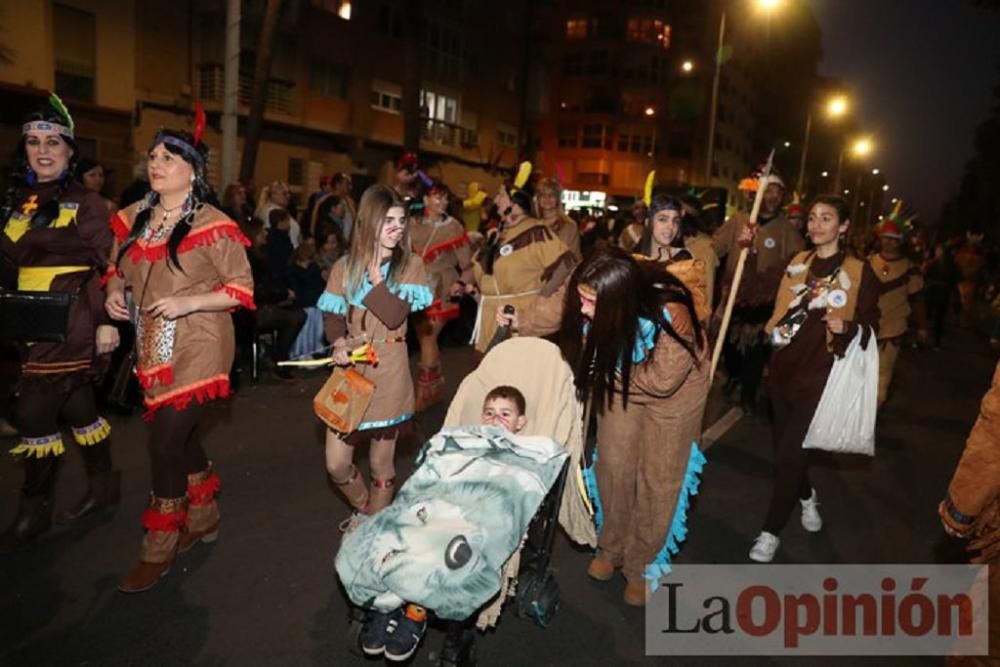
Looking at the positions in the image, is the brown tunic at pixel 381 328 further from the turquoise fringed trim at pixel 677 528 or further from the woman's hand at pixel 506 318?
the turquoise fringed trim at pixel 677 528

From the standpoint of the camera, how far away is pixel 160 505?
365 centimetres

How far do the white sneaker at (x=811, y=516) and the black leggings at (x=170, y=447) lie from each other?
4.01 metres

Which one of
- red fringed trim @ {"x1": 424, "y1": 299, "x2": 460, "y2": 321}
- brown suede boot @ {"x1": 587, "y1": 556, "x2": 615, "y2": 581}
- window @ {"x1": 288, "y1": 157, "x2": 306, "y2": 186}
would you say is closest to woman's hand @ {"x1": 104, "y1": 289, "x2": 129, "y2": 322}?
brown suede boot @ {"x1": 587, "y1": 556, "x2": 615, "y2": 581}

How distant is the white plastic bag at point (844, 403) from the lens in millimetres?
4363

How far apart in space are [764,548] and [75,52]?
2159 cm

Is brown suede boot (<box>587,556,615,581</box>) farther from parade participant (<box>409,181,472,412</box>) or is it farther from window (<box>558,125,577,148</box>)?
window (<box>558,125,577,148</box>)

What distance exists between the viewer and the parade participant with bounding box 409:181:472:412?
281 inches

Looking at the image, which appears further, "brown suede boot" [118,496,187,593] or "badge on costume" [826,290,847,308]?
"badge on costume" [826,290,847,308]

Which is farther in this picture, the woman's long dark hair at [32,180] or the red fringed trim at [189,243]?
the woman's long dark hair at [32,180]

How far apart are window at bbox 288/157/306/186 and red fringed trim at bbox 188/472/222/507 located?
23.1 m

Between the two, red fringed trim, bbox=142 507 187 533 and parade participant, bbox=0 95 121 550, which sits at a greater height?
parade participant, bbox=0 95 121 550

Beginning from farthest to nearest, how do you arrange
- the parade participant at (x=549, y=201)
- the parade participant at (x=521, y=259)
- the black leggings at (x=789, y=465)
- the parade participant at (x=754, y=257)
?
1. the parade participant at (x=549, y=201)
2. the parade participant at (x=754, y=257)
3. the parade participant at (x=521, y=259)
4. the black leggings at (x=789, y=465)

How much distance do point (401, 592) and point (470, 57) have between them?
34.2 meters

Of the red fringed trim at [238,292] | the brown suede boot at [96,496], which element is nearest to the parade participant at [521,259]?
the red fringed trim at [238,292]
